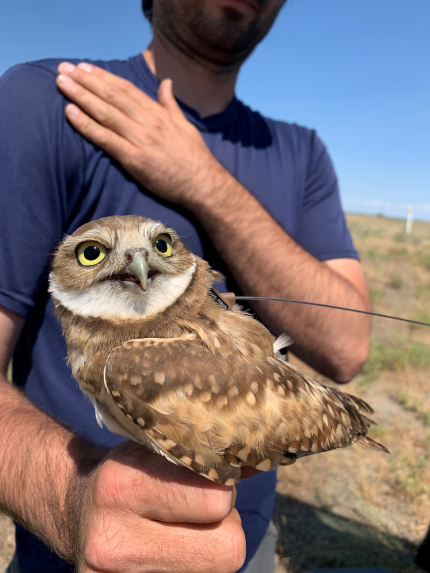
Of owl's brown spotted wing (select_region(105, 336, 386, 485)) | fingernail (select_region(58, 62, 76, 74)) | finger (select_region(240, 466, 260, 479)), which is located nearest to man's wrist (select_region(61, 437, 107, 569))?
owl's brown spotted wing (select_region(105, 336, 386, 485))

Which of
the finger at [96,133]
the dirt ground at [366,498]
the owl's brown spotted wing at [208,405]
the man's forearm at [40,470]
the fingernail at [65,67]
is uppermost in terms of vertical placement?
the fingernail at [65,67]

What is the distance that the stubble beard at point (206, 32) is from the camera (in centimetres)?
294

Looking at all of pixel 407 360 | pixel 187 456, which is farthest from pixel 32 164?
pixel 407 360

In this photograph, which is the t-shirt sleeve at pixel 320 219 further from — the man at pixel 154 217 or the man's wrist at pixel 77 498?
the man's wrist at pixel 77 498

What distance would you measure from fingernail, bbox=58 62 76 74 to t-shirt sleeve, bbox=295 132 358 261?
80.3 inches

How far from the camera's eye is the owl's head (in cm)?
175

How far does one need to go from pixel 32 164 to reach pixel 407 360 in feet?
32.6

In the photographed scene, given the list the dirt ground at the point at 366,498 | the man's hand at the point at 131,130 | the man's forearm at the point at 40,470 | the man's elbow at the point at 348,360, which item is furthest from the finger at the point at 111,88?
the dirt ground at the point at 366,498

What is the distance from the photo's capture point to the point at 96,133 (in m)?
2.39

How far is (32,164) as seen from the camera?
2.31 meters

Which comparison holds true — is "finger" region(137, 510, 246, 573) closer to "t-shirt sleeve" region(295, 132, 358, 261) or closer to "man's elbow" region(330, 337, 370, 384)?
"man's elbow" region(330, 337, 370, 384)

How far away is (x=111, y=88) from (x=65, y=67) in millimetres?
392

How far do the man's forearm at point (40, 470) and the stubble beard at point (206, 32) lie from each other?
2.80 meters

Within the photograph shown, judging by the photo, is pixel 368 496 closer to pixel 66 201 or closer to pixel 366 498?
pixel 366 498
